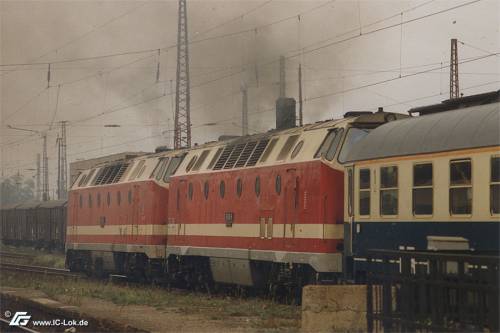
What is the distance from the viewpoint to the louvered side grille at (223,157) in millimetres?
26062

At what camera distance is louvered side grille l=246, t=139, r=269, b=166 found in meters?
24.2

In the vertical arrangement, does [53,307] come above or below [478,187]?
below

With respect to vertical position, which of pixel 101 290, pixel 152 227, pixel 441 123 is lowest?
pixel 101 290

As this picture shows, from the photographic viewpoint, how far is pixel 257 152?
958 inches

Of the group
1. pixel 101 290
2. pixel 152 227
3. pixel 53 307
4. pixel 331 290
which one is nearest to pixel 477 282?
pixel 331 290

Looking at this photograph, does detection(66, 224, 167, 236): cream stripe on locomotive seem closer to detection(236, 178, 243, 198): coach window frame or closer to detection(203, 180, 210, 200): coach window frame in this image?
detection(203, 180, 210, 200): coach window frame

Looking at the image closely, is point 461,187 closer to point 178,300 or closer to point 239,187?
point 239,187

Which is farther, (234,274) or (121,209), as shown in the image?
(121,209)

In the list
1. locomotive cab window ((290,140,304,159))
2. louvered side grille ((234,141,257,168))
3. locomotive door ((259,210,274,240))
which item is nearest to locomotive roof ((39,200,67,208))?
louvered side grille ((234,141,257,168))

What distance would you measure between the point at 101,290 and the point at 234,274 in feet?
17.4

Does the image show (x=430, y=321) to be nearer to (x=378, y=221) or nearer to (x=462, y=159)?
(x=462, y=159)

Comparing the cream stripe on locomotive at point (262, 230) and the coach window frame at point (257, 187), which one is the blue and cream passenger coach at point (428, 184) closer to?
the cream stripe on locomotive at point (262, 230)

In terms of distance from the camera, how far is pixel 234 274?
2473 cm

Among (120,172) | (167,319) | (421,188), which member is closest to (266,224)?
(167,319)
